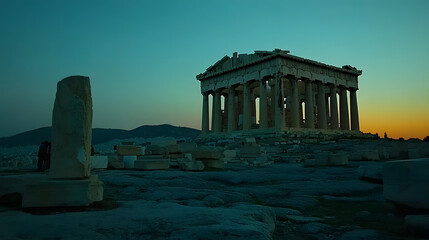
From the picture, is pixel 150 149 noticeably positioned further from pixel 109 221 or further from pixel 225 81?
pixel 225 81

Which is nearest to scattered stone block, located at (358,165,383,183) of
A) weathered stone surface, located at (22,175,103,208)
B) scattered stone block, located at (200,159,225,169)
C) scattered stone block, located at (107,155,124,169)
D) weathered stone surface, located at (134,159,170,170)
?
scattered stone block, located at (200,159,225,169)

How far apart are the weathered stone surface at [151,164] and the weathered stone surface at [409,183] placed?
7407mm

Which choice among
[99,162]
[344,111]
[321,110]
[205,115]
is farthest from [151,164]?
[344,111]

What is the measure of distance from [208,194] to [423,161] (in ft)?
11.1

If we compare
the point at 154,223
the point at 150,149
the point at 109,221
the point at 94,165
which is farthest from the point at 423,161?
the point at 150,149

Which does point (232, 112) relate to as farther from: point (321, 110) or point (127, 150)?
point (127, 150)

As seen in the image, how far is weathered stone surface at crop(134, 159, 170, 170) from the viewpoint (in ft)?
32.7

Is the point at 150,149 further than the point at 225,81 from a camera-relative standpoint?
No

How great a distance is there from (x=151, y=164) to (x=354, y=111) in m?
33.3

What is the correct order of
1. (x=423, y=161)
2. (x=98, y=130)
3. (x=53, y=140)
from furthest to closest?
(x=98, y=130) → (x=53, y=140) → (x=423, y=161)

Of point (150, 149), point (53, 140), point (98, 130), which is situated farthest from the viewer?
point (98, 130)

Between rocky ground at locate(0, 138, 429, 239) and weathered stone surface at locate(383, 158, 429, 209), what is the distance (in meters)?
0.33

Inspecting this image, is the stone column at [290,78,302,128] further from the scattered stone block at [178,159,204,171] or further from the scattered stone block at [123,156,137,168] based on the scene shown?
the scattered stone block at [123,156,137,168]

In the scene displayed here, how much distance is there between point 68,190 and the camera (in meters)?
4.03
